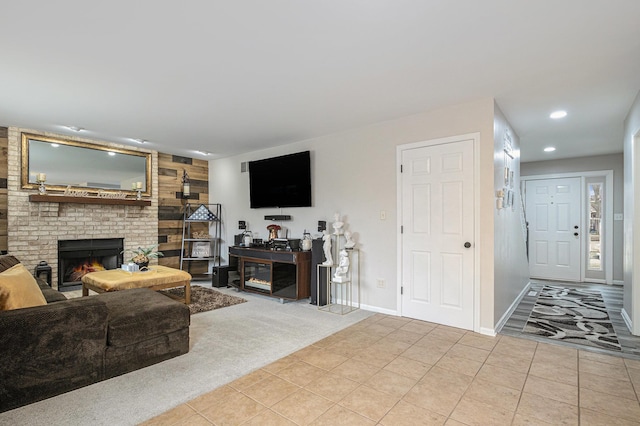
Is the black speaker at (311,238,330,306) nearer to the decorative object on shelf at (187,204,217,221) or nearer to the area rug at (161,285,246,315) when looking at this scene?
the area rug at (161,285,246,315)

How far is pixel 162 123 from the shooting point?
4160 millimetres

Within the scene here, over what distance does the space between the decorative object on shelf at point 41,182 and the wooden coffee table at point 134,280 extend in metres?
1.61

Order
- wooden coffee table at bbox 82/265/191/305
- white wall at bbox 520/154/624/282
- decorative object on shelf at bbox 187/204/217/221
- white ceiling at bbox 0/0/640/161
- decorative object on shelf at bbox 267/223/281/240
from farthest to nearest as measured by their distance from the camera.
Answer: decorative object on shelf at bbox 187/204/217/221 → white wall at bbox 520/154/624/282 → decorative object on shelf at bbox 267/223/281/240 → wooden coffee table at bbox 82/265/191/305 → white ceiling at bbox 0/0/640/161

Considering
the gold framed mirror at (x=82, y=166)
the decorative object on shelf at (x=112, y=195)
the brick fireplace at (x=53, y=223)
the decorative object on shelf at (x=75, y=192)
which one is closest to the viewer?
the brick fireplace at (x=53, y=223)

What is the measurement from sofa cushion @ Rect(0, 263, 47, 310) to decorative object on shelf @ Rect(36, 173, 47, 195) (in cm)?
265

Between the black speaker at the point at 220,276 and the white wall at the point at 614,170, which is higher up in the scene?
the white wall at the point at 614,170

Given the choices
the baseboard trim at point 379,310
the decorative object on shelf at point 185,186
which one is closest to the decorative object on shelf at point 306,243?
the baseboard trim at point 379,310

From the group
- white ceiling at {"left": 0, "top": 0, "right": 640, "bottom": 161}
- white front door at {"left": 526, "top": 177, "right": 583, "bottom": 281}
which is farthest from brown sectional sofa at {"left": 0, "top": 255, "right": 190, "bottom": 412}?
white front door at {"left": 526, "top": 177, "right": 583, "bottom": 281}

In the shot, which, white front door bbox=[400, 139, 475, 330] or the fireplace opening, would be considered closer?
white front door bbox=[400, 139, 475, 330]

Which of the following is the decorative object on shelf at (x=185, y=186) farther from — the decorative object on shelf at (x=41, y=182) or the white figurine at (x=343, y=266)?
the white figurine at (x=343, y=266)

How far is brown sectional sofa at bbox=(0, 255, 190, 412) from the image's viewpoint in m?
2.02

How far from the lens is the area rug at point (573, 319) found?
10.6 feet

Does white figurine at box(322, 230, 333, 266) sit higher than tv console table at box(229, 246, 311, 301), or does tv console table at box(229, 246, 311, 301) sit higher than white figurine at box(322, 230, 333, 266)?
white figurine at box(322, 230, 333, 266)

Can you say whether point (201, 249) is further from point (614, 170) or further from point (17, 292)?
point (614, 170)
